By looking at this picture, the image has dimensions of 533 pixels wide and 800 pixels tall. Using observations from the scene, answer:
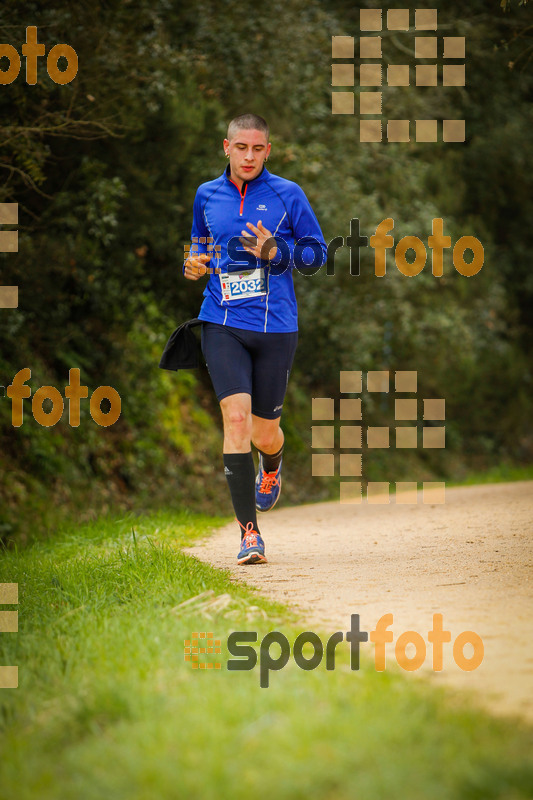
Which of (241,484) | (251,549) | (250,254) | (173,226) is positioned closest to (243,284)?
(250,254)

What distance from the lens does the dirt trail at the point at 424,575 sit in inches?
126

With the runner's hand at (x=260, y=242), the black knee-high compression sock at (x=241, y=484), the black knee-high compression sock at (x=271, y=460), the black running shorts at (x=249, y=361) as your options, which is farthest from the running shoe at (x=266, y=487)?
the runner's hand at (x=260, y=242)

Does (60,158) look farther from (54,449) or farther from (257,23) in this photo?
(257,23)

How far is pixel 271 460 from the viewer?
6434mm

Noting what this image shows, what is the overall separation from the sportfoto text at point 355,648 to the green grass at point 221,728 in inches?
1.9

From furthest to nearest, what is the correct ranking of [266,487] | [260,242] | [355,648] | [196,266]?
[266,487] < [196,266] < [260,242] < [355,648]

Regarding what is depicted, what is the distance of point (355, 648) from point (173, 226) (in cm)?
876

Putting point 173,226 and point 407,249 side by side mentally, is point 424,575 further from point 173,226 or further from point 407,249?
point 407,249

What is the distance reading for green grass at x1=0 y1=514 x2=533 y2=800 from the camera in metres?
2.28

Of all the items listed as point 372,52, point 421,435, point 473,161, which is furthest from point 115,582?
point 473,161

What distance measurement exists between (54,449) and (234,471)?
4.96m

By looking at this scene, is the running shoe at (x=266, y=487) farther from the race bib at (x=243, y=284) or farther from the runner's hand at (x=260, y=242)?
the runner's hand at (x=260, y=242)

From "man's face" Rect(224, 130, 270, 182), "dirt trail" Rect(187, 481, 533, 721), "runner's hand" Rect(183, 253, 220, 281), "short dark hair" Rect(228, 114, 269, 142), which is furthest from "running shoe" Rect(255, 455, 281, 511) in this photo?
"short dark hair" Rect(228, 114, 269, 142)

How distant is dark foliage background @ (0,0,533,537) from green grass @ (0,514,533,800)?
16.3 ft
